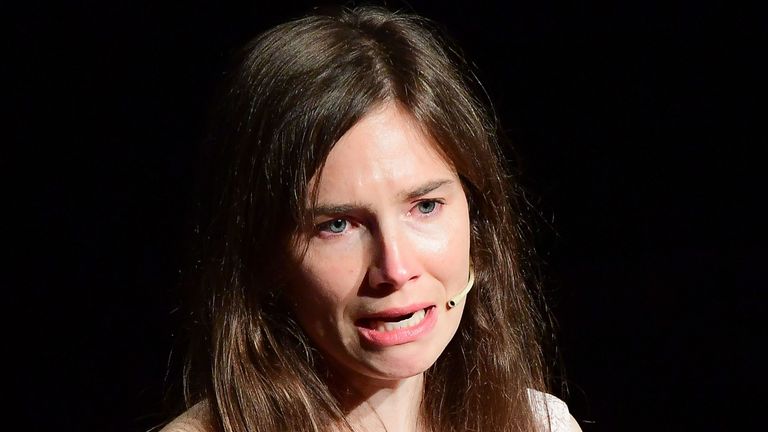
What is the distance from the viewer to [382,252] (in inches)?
57.0

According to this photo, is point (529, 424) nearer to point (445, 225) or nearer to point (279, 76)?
point (445, 225)

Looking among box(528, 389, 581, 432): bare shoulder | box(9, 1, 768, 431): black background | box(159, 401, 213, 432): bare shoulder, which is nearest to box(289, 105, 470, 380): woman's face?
box(159, 401, 213, 432): bare shoulder

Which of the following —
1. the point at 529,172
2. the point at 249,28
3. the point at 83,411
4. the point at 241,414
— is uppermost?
the point at 249,28

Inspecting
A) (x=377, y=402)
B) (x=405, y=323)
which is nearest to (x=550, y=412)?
(x=377, y=402)

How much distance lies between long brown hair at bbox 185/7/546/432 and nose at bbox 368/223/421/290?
0.11 meters

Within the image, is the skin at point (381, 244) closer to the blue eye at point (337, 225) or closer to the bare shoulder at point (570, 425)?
the blue eye at point (337, 225)

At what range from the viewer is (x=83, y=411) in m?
2.21

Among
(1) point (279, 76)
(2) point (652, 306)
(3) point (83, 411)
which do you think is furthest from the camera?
(2) point (652, 306)

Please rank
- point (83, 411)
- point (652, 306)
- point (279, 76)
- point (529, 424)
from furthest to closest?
point (652, 306) < point (83, 411) < point (529, 424) < point (279, 76)

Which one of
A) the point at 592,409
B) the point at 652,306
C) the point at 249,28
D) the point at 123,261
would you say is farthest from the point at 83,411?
the point at 652,306

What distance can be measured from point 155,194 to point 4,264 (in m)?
0.31

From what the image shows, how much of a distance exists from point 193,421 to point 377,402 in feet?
0.80

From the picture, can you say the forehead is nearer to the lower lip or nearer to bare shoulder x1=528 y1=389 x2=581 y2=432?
the lower lip

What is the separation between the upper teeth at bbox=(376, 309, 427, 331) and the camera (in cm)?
148
